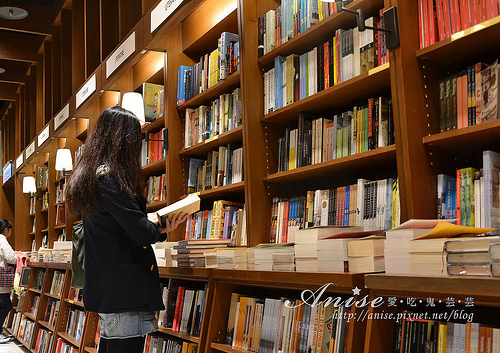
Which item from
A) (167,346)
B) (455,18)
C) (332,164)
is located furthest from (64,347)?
(455,18)

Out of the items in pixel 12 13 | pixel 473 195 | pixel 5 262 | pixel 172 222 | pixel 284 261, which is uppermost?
pixel 12 13

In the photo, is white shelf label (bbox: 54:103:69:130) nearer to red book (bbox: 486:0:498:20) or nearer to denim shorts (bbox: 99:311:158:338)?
denim shorts (bbox: 99:311:158:338)

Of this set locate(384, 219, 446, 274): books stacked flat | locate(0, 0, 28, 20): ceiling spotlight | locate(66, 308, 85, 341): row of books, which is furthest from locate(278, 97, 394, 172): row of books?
locate(0, 0, 28, 20): ceiling spotlight

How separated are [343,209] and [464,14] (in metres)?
0.92

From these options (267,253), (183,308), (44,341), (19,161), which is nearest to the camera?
(267,253)

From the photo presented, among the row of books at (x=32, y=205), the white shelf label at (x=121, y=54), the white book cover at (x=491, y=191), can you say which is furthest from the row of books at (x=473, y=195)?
the row of books at (x=32, y=205)

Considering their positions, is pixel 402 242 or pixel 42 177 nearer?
pixel 402 242

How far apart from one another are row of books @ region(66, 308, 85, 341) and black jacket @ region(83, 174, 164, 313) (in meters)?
2.86

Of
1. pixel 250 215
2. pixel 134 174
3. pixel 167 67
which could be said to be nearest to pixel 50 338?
pixel 167 67

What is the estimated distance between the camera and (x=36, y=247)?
8258 mm

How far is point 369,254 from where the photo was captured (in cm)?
175

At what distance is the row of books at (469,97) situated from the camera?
179 centimetres

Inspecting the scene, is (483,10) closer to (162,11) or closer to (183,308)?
(183,308)

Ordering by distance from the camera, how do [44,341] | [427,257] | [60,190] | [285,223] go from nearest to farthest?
[427,257] < [285,223] < [44,341] < [60,190]
